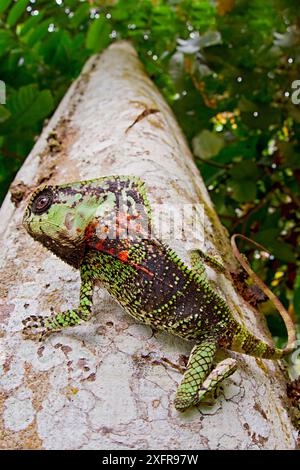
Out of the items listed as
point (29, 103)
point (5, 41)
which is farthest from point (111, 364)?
point (5, 41)

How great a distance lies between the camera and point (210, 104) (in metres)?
5.04

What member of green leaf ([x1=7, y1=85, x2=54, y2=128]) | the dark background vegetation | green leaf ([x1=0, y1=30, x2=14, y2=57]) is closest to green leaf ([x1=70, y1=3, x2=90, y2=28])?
the dark background vegetation

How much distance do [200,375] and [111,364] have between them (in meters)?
0.37

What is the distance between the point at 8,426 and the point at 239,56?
3997 millimetres

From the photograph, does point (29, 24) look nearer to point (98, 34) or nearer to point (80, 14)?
point (80, 14)

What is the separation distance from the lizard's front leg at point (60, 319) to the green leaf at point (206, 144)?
2.38 m

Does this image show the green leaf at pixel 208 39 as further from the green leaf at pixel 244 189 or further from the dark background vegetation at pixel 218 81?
the green leaf at pixel 244 189

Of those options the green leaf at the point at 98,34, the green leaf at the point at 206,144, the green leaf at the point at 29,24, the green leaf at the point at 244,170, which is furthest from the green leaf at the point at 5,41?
the green leaf at the point at 244,170

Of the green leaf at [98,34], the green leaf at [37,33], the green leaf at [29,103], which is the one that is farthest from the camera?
the green leaf at [98,34]

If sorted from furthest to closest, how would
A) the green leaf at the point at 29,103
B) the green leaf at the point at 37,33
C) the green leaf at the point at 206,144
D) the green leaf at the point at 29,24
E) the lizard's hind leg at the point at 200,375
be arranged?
the green leaf at the point at 206,144 < the green leaf at the point at 37,33 < the green leaf at the point at 29,24 < the green leaf at the point at 29,103 < the lizard's hind leg at the point at 200,375

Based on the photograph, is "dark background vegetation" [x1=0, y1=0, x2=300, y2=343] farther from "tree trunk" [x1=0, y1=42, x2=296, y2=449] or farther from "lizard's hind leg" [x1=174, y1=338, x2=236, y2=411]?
"lizard's hind leg" [x1=174, y1=338, x2=236, y2=411]

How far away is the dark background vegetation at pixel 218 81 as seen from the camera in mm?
4445

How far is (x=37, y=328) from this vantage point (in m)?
2.21
